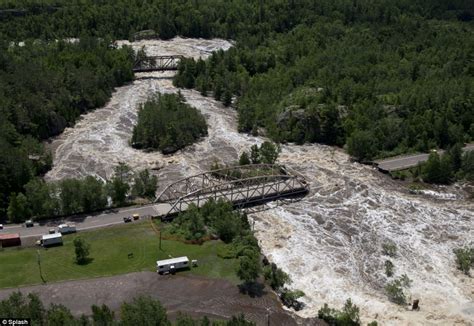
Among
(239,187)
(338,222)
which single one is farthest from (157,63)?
(338,222)

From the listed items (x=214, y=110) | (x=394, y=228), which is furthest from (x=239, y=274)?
(x=214, y=110)

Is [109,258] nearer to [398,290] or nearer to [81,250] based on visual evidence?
[81,250]

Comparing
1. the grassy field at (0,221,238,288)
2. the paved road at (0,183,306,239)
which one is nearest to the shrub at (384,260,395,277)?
the grassy field at (0,221,238,288)

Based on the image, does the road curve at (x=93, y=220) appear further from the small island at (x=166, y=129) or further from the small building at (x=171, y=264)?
the small island at (x=166, y=129)

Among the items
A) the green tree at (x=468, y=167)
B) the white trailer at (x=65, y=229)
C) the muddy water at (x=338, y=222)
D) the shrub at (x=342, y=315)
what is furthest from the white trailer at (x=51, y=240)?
the green tree at (x=468, y=167)

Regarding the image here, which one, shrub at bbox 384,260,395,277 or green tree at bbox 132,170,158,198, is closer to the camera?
shrub at bbox 384,260,395,277

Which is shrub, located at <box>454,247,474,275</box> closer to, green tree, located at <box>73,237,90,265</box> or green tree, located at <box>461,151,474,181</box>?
green tree, located at <box>461,151,474,181</box>

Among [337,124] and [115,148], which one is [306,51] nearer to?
[337,124]
